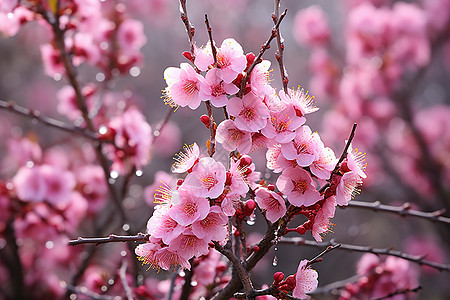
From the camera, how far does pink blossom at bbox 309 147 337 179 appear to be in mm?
858

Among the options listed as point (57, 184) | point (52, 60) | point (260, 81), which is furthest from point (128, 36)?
point (260, 81)

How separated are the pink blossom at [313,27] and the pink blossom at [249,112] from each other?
12.7 feet

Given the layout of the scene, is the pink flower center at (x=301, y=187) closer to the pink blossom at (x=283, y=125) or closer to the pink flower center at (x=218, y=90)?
the pink blossom at (x=283, y=125)

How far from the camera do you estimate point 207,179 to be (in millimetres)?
820

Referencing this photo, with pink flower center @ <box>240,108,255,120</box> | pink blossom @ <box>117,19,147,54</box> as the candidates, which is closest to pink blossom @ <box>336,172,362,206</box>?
pink flower center @ <box>240,108,255,120</box>

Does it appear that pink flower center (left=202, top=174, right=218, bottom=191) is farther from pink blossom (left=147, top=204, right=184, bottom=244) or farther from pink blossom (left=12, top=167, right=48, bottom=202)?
pink blossom (left=12, top=167, right=48, bottom=202)

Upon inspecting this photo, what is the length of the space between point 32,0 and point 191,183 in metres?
1.24

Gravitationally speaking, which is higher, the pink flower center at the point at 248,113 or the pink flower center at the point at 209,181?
the pink flower center at the point at 248,113

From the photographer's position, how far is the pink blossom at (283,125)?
2.83ft

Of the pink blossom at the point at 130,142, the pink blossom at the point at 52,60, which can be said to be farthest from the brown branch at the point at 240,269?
the pink blossom at the point at 52,60

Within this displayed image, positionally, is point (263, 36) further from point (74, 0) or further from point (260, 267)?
point (74, 0)

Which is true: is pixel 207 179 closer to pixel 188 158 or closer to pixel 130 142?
pixel 188 158

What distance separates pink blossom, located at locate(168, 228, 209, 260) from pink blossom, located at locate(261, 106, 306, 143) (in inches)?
9.8

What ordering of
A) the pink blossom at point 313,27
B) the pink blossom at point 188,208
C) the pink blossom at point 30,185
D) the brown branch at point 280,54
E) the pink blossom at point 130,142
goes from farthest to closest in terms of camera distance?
the pink blossom at point 313,27
the pink blossom at point 30,185
the pink blossom at point 130,142
the brown branch at point 280,54
the pink blossom at point 188,208
